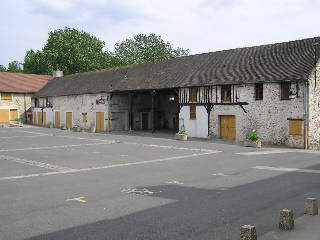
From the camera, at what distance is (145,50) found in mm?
68312

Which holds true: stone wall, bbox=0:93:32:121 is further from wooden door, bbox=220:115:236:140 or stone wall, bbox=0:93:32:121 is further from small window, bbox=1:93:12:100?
wooden door, bbox=220:115:236:140

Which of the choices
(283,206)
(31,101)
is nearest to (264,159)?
(283,206)

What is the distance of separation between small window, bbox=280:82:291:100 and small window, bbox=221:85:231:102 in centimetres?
386

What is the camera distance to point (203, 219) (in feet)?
22.9

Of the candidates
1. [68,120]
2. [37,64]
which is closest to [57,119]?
[68,120]

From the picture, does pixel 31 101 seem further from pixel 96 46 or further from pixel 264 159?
pixel 264 159

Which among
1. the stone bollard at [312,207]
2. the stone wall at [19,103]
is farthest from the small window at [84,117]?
the stone bollard at [312,207]

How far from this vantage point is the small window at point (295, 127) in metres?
21.1

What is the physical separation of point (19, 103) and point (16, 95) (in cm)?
111

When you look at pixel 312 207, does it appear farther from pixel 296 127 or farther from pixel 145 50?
pixel 145 50

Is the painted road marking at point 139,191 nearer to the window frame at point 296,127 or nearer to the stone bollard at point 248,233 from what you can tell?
the stone bollard at point 248,233

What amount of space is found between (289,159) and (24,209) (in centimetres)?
1206

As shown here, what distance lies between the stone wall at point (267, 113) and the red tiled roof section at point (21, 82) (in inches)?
1216

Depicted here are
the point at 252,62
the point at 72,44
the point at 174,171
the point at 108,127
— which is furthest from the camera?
the point at 72,44
